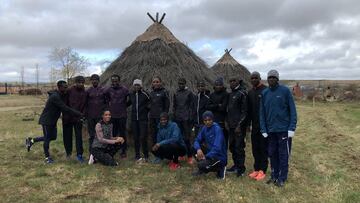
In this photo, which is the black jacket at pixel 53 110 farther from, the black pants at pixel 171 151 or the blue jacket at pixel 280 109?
the blue jacket at pixel 280 109

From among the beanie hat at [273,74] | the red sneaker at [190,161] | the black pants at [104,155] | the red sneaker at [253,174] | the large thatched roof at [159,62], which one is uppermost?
the large thatched roof at [159,62]

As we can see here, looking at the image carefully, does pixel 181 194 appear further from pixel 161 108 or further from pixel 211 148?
pixel 161 108

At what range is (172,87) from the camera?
10.6 metres

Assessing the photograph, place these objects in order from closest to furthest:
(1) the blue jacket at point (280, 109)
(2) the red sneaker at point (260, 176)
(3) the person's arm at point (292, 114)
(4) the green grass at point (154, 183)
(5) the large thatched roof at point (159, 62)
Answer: (4) the green grass at point (154, 183) < (3) the person's arm at point (292, 114) < (1) the blue jacket at point (280, 109) < (2) the red sneaker at point (260, 176) < (5) the large thatched roof at point (159, 62)

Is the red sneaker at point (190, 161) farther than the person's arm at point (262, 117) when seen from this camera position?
Yes

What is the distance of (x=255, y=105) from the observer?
7742mm

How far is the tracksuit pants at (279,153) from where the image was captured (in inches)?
282

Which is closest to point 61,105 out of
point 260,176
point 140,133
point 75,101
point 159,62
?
point 75,101

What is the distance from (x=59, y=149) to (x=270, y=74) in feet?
20.1

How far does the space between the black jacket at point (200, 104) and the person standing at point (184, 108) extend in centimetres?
12

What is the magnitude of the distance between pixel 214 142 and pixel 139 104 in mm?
2167

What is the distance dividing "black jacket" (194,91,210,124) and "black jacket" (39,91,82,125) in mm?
2424

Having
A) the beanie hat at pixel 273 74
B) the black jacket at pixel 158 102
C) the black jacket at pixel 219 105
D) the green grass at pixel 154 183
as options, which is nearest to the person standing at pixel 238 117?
the black jacket at pixel 219 105

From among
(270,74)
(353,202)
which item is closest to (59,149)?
(270,74)
